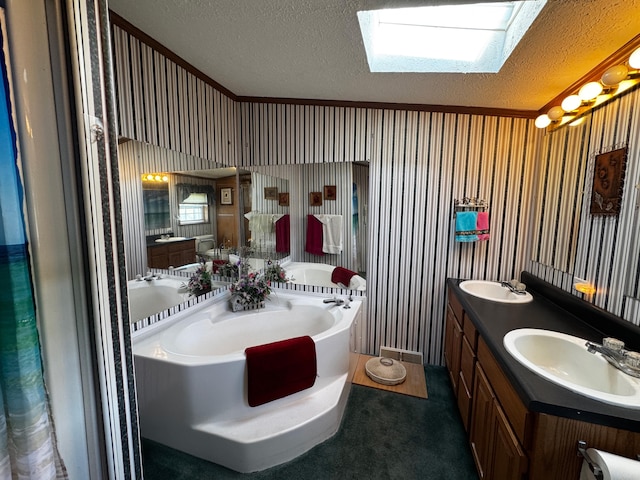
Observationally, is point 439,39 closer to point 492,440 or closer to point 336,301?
point 336,301

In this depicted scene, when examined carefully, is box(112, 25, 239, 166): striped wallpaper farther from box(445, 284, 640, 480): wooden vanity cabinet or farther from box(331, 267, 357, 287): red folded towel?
box(445, 284, 640, 480): wooden vanity cabinet

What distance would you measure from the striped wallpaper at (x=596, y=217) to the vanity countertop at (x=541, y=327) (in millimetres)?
180

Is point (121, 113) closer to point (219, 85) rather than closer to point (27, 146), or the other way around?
point (219, 85)

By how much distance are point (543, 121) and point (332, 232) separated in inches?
74.1

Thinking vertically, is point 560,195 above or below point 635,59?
below

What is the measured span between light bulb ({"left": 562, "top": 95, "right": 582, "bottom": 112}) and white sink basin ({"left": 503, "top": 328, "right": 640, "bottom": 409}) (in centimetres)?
143

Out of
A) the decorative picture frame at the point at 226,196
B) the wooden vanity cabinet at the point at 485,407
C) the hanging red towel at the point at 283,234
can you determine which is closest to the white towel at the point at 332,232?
the hanging red towel at the point at 283,234

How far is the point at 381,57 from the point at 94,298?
2031mm

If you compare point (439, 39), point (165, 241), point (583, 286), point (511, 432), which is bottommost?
point (511, 432)

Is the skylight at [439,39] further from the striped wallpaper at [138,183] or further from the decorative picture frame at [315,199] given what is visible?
the striped wallpaper at [138,183]

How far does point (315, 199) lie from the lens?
262cm

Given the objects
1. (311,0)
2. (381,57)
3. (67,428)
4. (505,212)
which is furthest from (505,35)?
(67,428)

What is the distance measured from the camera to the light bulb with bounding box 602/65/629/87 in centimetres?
136

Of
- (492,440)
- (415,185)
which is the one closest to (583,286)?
(492,440)
